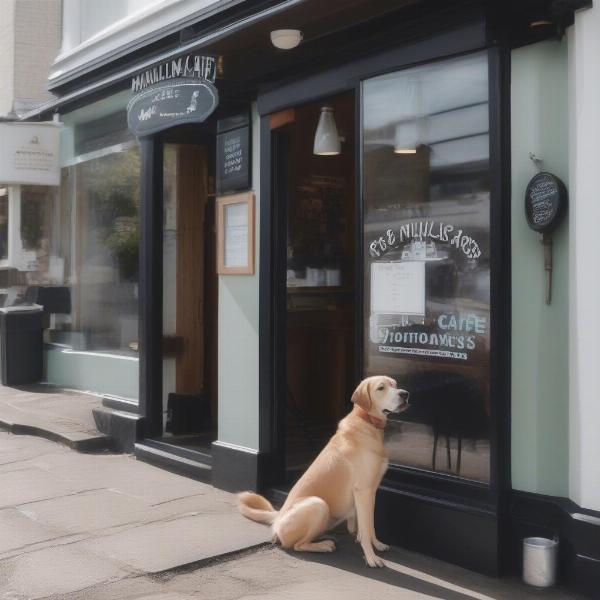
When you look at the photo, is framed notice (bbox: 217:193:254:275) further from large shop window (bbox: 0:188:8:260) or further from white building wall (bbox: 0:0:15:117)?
white building wall (bbox: 0:0:15:117)

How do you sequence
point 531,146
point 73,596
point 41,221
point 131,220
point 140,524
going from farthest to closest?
point 41,221 → point 131,220 → point 140,524 → point 531,146 → point 73,596

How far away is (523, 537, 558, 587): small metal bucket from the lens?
4777 millimetres

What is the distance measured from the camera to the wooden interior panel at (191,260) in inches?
363

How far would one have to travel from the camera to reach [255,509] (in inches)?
233

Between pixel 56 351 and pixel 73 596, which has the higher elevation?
pixel 56 351

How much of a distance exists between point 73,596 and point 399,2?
3965 millimetres

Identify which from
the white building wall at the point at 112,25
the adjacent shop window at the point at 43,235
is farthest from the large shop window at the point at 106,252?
the white building wall at the point at 112,25

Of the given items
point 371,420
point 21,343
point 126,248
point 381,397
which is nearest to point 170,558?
point 371,420

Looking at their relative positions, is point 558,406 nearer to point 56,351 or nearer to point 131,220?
point 131,220

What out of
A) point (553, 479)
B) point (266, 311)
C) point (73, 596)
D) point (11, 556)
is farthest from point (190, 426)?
point (553, 479)

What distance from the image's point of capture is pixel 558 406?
4965mm

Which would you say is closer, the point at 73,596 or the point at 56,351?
the point at 73,596

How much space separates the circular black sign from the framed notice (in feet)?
8.70

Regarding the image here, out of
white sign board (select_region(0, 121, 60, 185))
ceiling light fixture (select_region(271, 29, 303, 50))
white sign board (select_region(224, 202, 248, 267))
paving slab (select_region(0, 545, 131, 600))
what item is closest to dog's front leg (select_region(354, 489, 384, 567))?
paving slab (select_region(0, 545, 131, 600))
